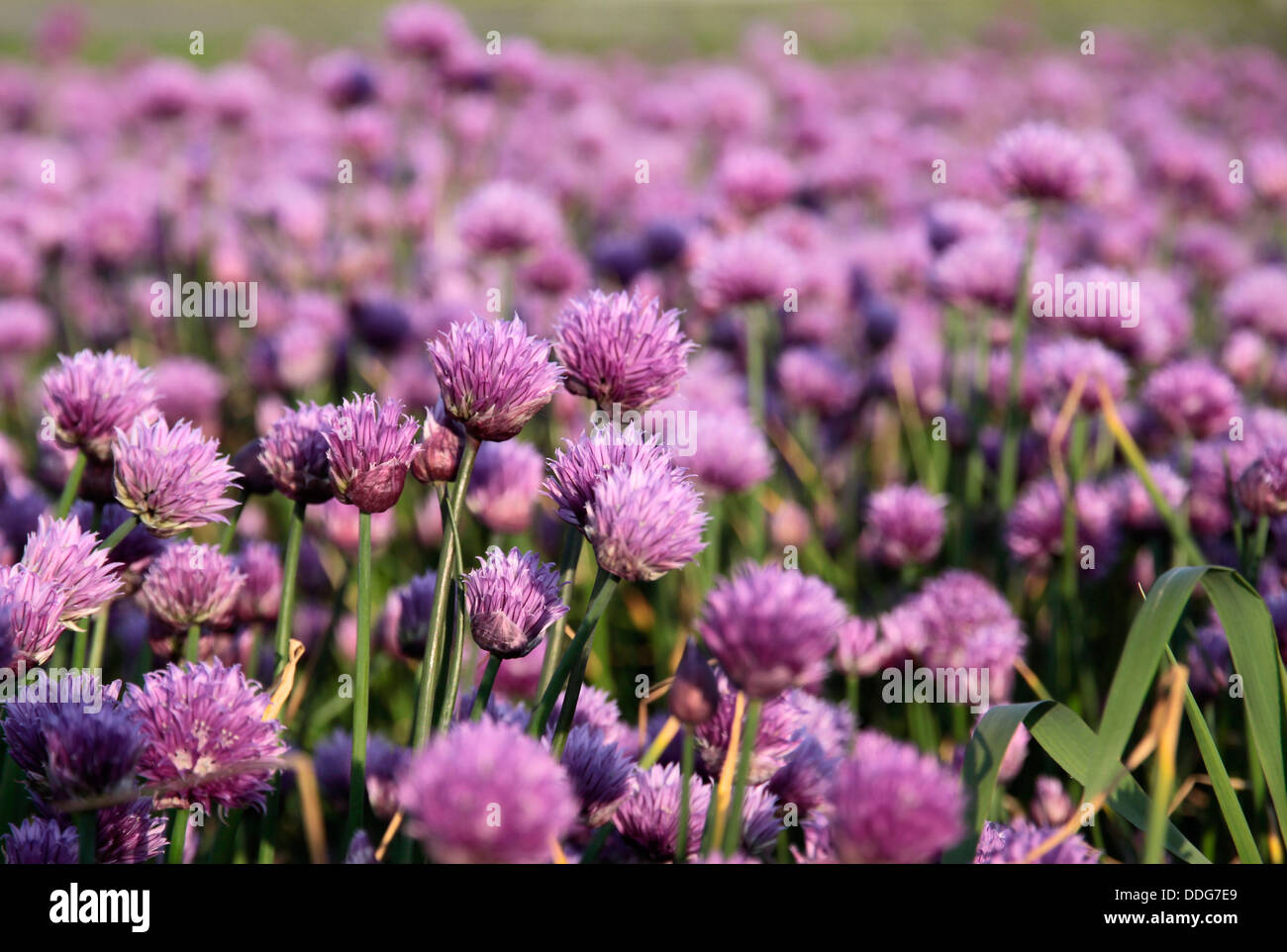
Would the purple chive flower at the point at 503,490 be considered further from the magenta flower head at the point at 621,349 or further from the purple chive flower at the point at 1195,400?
the purple chive flower at the point at 1195,400

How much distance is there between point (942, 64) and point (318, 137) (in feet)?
12.0

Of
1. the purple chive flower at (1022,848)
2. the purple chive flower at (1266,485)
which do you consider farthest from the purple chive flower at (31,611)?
the purple chive flower at (1266,485)

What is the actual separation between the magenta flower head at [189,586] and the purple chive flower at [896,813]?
65 centimetres

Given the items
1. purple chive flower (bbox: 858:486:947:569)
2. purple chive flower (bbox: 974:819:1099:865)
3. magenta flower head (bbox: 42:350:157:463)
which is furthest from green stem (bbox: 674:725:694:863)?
purple chive flower (bbox: 858:486:947:569)

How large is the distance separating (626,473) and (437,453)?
19 cm

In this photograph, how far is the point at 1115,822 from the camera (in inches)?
56.3

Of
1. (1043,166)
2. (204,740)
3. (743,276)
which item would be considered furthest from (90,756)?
(1043,166)

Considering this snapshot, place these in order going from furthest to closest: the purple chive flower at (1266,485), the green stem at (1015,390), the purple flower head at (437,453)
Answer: the green stem at (1015,390), the purple chive flower at (1266,485), the purple flower head at (437,453)

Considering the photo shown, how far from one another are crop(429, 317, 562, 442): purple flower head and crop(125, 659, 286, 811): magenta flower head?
29cm

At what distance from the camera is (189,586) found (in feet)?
3.46

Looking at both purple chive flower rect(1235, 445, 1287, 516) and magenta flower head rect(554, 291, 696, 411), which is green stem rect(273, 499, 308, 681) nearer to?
magenta flower head rect(554, 291, 696, 411)

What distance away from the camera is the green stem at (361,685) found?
93 cm

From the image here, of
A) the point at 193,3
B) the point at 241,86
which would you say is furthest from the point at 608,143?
the point at 193,3

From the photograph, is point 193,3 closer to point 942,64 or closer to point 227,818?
point 942,64
